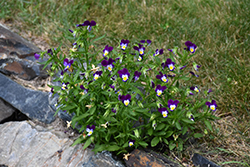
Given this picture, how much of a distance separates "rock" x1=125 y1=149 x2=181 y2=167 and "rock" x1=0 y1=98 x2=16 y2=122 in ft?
5.94

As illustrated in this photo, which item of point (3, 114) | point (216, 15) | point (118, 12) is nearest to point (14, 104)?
point (3, 114)

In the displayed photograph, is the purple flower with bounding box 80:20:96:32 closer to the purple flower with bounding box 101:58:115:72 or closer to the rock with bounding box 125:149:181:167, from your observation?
the purple flower with bounding box 101:58:115:72

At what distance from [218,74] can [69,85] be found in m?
2.04

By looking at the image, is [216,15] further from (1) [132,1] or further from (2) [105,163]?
(2) [105,163]

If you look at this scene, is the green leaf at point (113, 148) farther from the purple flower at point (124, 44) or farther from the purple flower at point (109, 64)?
the purple flower at point (124, 44)

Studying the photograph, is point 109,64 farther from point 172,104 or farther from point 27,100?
point 27,100

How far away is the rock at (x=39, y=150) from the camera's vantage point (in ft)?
7.75

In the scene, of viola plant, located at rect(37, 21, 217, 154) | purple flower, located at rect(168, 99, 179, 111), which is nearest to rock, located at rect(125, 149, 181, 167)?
viola plant, located at rect(37, 21, 217, 154)

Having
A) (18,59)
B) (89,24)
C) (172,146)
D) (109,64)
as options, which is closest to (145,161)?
(172,146)

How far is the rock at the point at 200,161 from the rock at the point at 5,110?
2.37m

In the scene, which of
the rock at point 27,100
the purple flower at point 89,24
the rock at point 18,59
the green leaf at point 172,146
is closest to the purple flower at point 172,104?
the green leaf at point 172,146

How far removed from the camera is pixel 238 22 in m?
3.73

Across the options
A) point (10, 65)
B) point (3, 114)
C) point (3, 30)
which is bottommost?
point (3, 114)

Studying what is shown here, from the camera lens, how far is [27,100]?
10.3 feet
